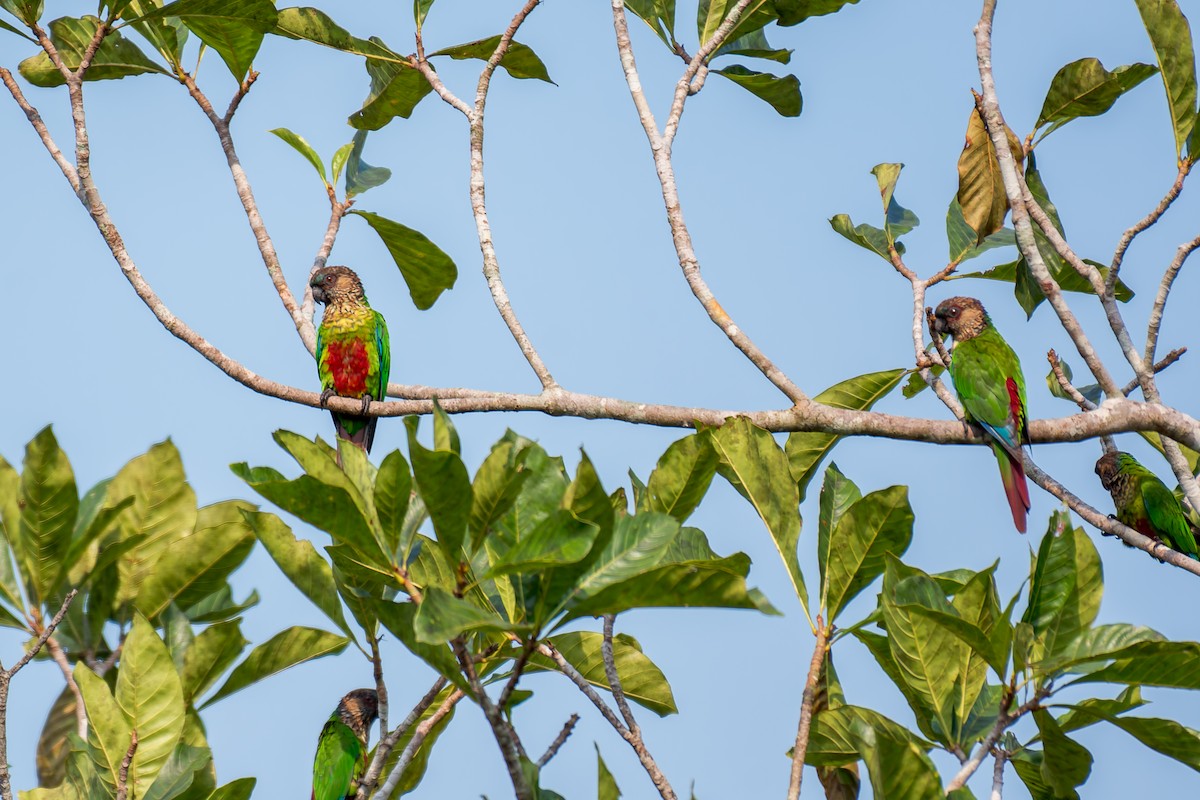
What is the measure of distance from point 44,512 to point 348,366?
13.2 ft

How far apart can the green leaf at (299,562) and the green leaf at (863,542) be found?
4.07 ft

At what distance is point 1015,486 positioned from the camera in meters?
5.54

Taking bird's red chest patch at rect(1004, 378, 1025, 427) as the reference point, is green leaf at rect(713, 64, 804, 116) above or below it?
above

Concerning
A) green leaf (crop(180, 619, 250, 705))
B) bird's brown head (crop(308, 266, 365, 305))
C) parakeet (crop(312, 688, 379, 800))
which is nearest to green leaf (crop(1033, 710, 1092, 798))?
green leaf (crop(180, 619, 250, 705))

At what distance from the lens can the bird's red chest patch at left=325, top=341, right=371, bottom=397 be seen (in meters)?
7.01

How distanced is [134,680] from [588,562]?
134 cm

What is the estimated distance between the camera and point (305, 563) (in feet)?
9.26

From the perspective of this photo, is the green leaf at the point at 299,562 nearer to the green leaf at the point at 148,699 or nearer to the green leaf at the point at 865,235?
the green leaf at the point at 148,699

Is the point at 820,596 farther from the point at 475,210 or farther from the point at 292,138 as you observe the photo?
the point at 292,138

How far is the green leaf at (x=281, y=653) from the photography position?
3.19 meters

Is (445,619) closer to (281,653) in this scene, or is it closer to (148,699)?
(148,699)

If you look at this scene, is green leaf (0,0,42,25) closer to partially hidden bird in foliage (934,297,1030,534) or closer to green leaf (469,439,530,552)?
green leaf (469,439,530,552)

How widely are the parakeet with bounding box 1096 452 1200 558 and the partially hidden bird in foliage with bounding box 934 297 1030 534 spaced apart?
1.50 metres

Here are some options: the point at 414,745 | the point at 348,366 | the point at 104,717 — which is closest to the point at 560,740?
the point at 414,745
